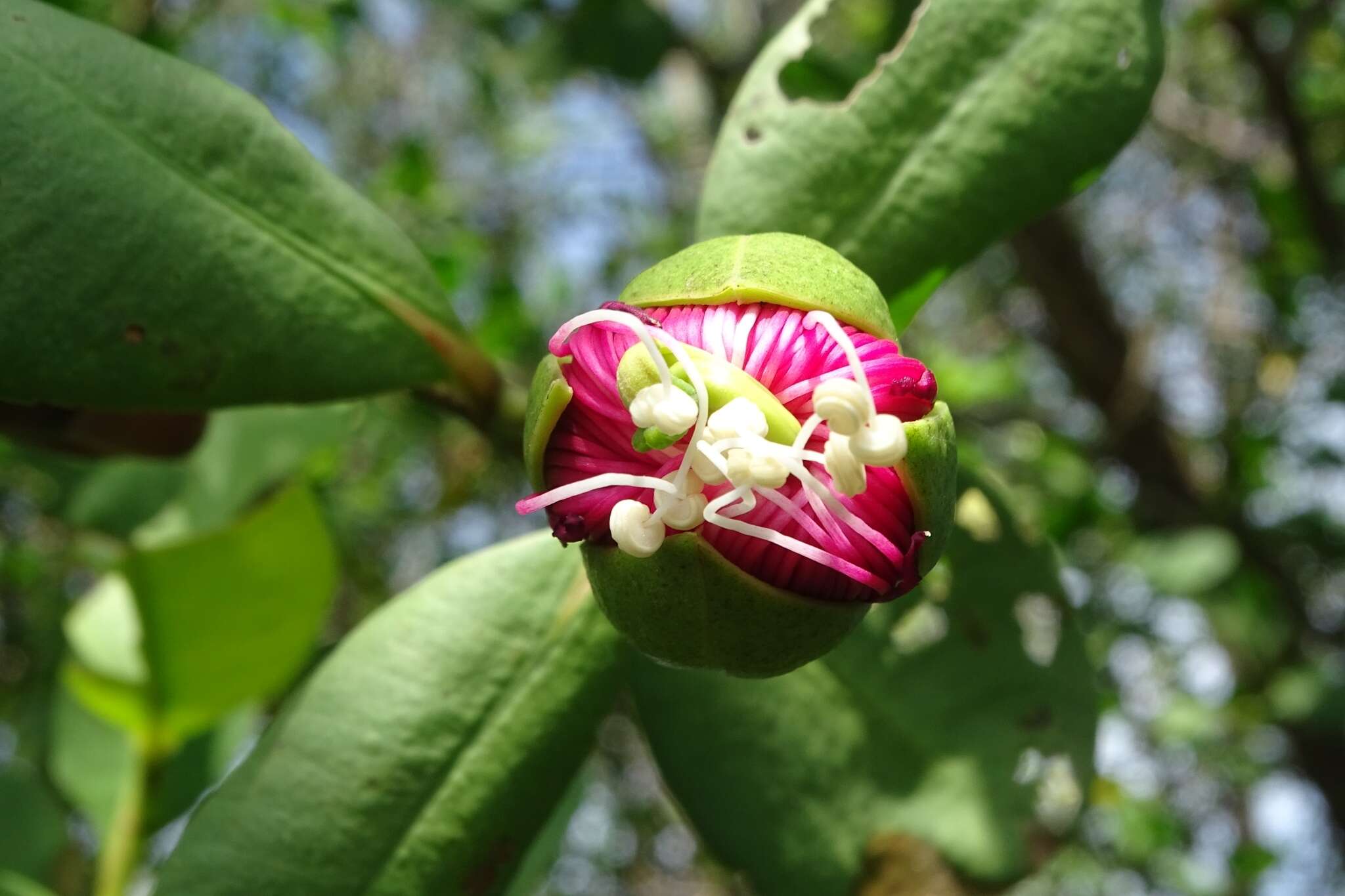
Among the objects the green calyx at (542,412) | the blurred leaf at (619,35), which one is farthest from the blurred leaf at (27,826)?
the blurred leaf at (619,35)

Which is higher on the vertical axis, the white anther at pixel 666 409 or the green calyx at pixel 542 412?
the white anther at pixel 666 409

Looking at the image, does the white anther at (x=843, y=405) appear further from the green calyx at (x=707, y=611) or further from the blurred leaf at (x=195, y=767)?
the blurred leaf at (x=195, y=767)

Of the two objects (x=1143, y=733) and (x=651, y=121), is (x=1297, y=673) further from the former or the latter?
(x=651, y=121)

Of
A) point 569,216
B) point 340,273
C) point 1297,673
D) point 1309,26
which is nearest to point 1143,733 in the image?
point 1297,673

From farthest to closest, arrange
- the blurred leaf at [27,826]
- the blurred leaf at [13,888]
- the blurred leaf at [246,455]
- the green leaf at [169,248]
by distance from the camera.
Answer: the blurred leaf at [27,826] < the blurred leaf at [246,455] < the blurred leaf at [13,888] < the green leaf at [169,248]

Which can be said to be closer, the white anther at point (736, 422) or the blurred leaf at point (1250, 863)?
the white anther at point (736, 422)

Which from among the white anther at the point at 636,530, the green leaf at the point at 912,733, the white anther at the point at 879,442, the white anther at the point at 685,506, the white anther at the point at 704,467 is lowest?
the green leaf at the point at 912,733
